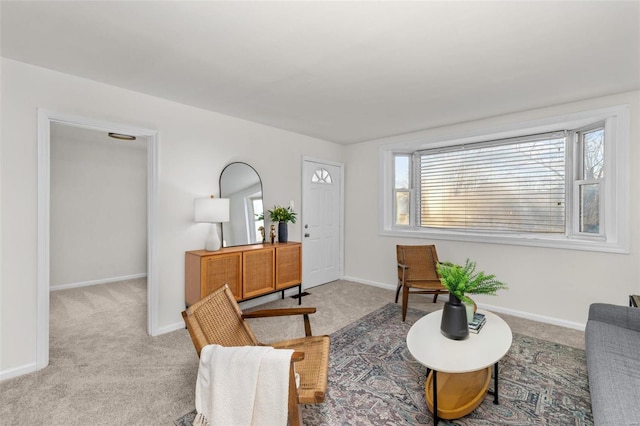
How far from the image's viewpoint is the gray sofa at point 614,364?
1366 mm

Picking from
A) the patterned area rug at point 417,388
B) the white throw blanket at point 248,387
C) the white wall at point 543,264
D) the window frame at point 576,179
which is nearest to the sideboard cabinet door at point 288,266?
the patterned area rug at point 417,388

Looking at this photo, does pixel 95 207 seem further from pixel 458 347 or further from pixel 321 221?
pixel 458 347

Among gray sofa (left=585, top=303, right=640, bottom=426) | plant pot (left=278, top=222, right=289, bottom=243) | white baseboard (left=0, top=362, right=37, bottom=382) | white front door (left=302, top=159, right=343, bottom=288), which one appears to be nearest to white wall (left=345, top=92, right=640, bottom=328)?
white front door (left=302, top=159, right=343, bottom=288)

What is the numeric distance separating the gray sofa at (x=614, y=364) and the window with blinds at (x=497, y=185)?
1.53 meters

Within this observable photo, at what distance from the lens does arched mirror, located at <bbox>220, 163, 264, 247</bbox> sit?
3680 mm

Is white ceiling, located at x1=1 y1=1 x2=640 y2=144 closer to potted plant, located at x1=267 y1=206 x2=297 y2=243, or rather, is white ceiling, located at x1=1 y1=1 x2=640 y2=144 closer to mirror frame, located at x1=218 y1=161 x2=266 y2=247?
mirror frame, located at x1=218 y1=161 x2=266 y2=247

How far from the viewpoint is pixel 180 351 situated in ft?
8.96

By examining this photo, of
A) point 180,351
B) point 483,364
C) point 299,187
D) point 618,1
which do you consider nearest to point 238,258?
point 180,351

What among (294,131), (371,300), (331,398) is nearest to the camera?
(331,398)

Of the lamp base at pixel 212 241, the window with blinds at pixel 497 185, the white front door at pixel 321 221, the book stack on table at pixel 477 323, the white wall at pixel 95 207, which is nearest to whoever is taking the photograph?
the book stack on table at pixel 477 323

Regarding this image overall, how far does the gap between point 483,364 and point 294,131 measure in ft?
12.1

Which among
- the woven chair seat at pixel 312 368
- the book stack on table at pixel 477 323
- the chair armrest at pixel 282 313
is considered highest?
the chair armrest at pixel 282 313

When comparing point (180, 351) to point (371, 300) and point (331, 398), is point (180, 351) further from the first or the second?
point (371, 300)

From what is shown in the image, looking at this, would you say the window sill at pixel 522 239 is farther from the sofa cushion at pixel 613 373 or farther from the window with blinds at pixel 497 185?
the sofa cushion at pixel 613 373
